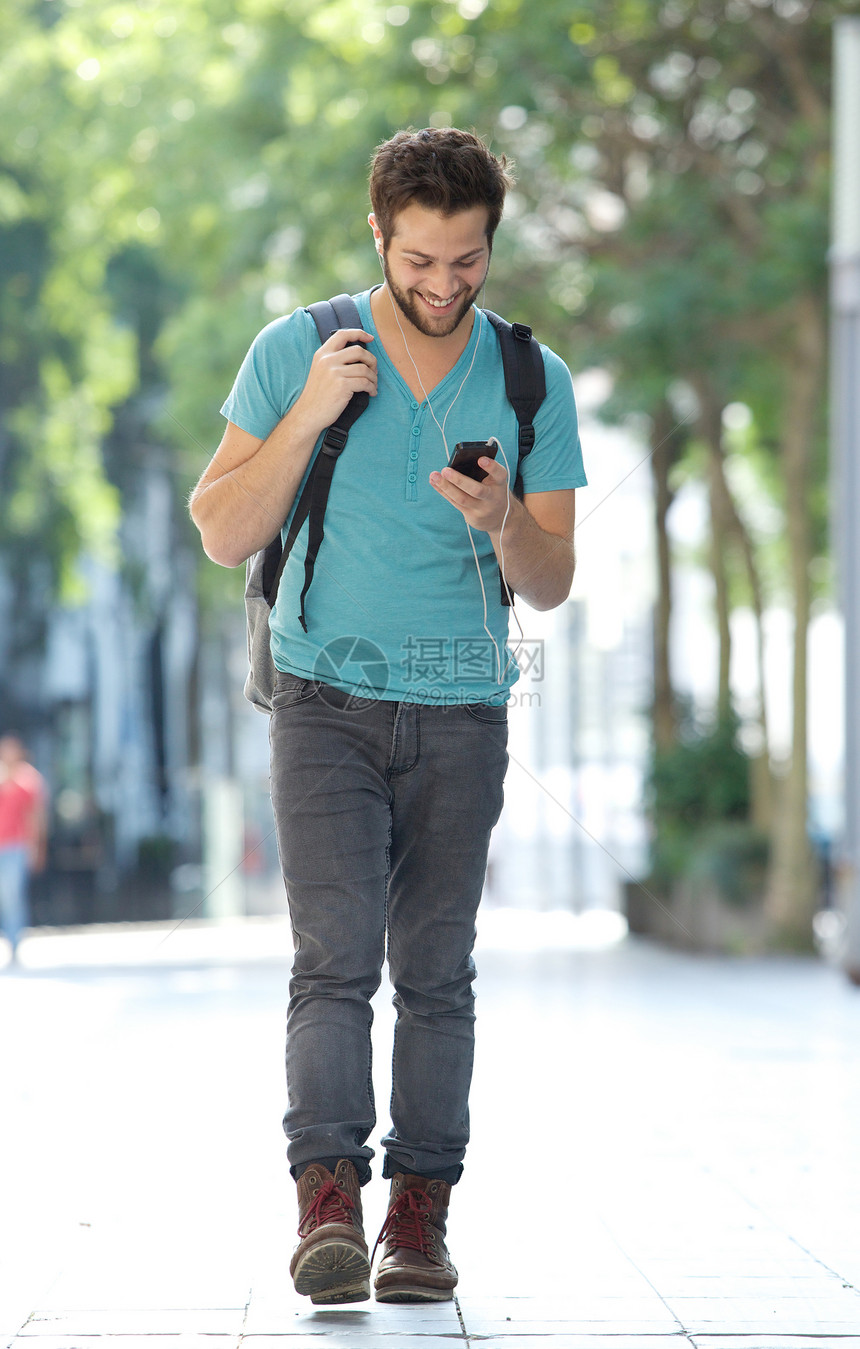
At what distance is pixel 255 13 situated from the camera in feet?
43.0

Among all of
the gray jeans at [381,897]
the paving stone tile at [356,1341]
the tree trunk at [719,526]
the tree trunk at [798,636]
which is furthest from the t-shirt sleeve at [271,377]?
the tree trunk at [719,526]

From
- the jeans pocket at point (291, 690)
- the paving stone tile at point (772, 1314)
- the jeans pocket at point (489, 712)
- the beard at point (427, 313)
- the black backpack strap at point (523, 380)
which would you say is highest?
the beard at point (427, 313)

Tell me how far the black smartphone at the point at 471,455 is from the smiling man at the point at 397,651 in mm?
10

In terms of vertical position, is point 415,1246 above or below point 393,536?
below

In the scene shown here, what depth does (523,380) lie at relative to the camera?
3.16m

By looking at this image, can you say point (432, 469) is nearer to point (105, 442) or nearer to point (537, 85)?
point (537, 85)

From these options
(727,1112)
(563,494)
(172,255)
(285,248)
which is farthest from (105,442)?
(563,494)

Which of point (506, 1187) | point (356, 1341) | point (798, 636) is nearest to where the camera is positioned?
point (356, 1341)

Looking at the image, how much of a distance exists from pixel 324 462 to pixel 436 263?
15.2 inches

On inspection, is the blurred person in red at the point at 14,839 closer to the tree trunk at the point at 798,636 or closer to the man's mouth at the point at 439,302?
the tree trunk at the point at 798,636

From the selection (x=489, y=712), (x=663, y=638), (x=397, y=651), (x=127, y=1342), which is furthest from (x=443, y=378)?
(x=663, y=638)

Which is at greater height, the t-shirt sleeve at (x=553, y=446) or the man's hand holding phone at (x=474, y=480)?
the t-shirt sleeve at (x=553, y=446)

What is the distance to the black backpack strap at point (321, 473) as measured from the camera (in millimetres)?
3055

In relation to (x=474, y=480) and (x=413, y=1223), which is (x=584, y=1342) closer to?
(x=413, y=1223)
